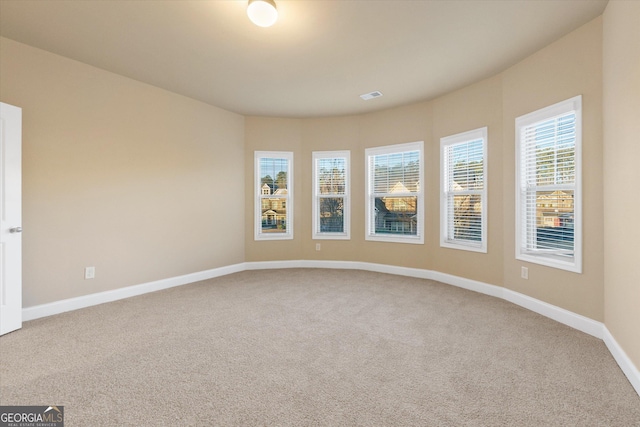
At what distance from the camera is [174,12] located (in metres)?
2.69

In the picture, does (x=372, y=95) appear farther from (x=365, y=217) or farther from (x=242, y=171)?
(x=242, y=171)

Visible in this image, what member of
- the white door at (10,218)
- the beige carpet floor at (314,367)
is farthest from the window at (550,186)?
the white door at (10,218)

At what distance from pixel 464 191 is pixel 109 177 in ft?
15.9

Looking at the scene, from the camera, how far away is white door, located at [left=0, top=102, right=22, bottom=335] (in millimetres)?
2889

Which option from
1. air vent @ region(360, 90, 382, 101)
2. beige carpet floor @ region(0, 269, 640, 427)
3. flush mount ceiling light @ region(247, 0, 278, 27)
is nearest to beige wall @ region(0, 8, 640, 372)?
beige carpet floor @ region(0, 269, 640, 427)

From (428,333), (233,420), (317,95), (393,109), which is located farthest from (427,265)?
(233,420)

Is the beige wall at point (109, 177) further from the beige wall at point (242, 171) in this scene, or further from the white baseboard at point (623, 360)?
the white baseboard at point (623, 360)

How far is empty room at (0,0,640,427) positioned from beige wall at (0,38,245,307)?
2cm

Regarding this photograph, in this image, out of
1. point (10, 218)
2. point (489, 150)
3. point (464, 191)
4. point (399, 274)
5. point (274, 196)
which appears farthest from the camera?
point (274, 196)

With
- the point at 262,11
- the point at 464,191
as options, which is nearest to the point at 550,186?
the point at 464,191

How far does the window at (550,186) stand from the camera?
120 inches

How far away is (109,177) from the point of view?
394 cm

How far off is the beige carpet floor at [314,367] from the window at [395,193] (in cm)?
183

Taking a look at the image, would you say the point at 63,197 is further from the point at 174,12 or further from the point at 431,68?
the point at 431,68
